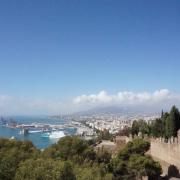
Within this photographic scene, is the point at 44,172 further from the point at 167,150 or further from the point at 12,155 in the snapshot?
the point at 167,150

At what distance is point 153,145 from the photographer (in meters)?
30.9

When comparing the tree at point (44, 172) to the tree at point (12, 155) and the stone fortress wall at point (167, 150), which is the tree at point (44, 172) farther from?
the stone fortress wall at point (167, 150)

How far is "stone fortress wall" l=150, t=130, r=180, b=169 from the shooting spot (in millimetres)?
25281

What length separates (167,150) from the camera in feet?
89.6

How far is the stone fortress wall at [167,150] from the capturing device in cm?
2528

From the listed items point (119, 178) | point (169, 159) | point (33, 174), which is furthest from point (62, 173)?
point (169, 159)

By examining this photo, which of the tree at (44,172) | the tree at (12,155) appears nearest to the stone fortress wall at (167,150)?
the tree at (12,155)

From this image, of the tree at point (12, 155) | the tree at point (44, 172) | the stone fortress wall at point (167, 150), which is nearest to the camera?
the tree at point (44, 172)

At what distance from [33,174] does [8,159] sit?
4514mm

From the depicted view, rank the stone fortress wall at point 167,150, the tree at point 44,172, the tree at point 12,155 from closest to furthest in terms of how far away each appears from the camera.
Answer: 1. the tree at point 44,172
2. the tree at point 12,155
3. the stone fortress wall at point 167,150

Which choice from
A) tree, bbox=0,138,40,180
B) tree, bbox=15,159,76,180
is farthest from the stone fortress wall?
tree, bbox=15,159,76,180

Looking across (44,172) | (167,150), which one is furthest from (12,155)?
(167,150)

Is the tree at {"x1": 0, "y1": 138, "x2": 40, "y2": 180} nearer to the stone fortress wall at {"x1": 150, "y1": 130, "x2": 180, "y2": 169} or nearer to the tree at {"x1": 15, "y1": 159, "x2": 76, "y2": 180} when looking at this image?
the tree at {"x1": 15, "y1": 159, "x2": 76, "y2": 180}

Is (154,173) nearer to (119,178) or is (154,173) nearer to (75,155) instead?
(119,178)
